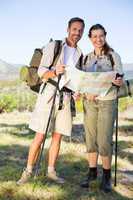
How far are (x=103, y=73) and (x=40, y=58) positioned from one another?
1.00 meters

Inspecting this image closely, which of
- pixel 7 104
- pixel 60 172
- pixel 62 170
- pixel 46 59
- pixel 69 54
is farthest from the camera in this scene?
pixel 7 104

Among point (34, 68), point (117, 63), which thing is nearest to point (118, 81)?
point (117, 63)

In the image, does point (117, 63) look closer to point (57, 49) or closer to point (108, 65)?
point (108, 65)

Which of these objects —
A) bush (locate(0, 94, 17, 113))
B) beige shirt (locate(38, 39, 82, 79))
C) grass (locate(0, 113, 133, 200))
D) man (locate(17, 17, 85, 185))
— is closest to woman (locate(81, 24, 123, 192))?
man (locate(17, 17, 85, 185))

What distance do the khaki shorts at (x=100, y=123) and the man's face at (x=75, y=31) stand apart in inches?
39.9

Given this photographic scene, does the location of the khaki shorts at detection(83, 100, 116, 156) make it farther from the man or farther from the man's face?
the man's face

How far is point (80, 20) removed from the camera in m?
8.27

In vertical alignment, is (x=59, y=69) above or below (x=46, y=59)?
below

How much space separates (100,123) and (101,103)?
33 centimetres

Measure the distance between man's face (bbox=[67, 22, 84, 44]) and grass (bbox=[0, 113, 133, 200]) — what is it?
2.28 meters

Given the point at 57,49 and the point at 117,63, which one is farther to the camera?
the point at 117,63

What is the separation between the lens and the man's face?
8.20m

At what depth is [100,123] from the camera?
8.36 m

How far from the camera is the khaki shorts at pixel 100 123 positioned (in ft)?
27.2
